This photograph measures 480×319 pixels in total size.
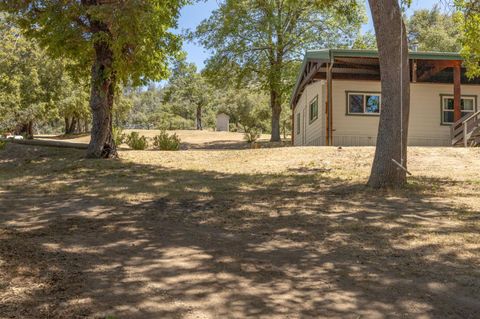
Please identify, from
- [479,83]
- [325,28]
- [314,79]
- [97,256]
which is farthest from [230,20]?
[97,256]

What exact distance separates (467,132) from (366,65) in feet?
16.8

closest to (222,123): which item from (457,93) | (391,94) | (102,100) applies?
(457,93)

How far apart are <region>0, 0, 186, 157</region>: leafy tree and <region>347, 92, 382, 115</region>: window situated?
906cm

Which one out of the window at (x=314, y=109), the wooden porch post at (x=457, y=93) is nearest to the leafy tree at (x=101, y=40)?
the window at (x=314, y=109)

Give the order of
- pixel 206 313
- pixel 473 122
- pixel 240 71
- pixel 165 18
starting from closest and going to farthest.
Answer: pixel 206 313 → pixel 165 18 → pixel 473 122 → pixel 240 71

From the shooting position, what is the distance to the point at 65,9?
13.7 metres

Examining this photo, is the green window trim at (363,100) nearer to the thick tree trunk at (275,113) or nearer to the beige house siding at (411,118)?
the beige house siding at (411,118)

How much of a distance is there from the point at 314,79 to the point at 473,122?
24.2ft

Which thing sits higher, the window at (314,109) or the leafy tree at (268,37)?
the leafy tree at (268,37)

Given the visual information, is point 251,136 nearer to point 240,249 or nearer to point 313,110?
point 313,110

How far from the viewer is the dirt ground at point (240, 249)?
11.8 feet

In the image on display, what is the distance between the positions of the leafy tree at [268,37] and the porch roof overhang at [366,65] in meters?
7.95

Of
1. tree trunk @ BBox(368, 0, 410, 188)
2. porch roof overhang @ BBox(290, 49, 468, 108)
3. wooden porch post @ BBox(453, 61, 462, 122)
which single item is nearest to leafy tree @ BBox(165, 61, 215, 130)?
porch roof overhang @ BBox(290, 49, 468, 108)

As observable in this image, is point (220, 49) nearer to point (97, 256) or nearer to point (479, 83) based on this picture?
point (479, 83)
